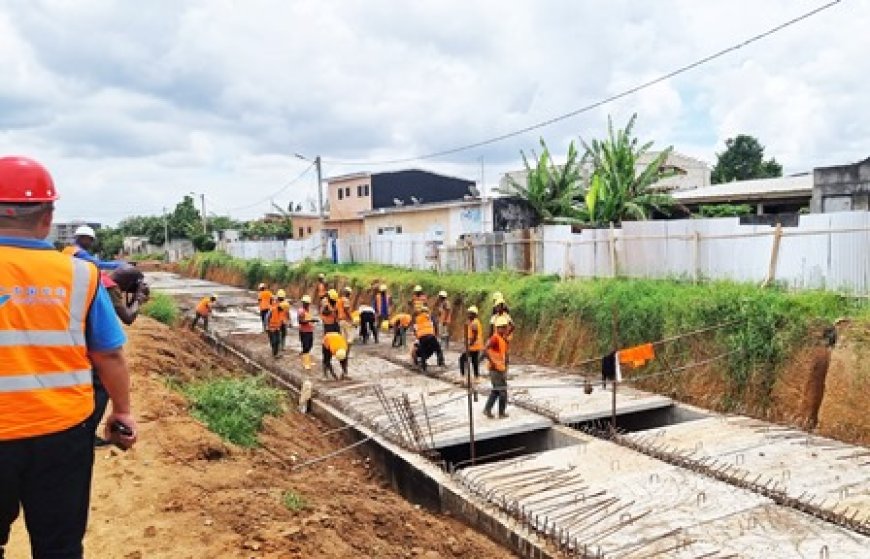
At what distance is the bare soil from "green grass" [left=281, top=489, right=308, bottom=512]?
0.16 feet

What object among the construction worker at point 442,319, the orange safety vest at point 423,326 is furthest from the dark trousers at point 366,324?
the orange safety vest at point 423,326

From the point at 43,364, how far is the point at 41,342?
80 mm

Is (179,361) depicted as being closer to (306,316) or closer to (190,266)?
(306,316)

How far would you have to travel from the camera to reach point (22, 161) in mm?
2555

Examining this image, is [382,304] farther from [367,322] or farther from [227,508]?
[227,508]

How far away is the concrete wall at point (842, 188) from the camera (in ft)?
45.8

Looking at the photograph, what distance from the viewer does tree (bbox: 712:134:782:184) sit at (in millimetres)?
43688

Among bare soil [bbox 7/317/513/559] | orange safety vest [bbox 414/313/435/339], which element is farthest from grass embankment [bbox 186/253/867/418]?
bare soil [bbox 7/317/513/559]

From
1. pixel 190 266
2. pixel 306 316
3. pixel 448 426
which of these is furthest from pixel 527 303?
pixel 190 266

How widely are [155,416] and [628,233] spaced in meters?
10.9

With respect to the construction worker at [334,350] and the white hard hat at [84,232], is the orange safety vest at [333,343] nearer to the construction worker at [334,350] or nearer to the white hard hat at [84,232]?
the construction worker at [334,350]

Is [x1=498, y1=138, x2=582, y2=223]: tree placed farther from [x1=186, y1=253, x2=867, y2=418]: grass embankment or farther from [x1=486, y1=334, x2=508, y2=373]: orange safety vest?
[x1=486, y1=334, x2=508, y2=373]: orange safety vest

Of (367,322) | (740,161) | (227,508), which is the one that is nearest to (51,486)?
(227,508)

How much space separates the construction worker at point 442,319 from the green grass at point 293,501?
10.3 m
